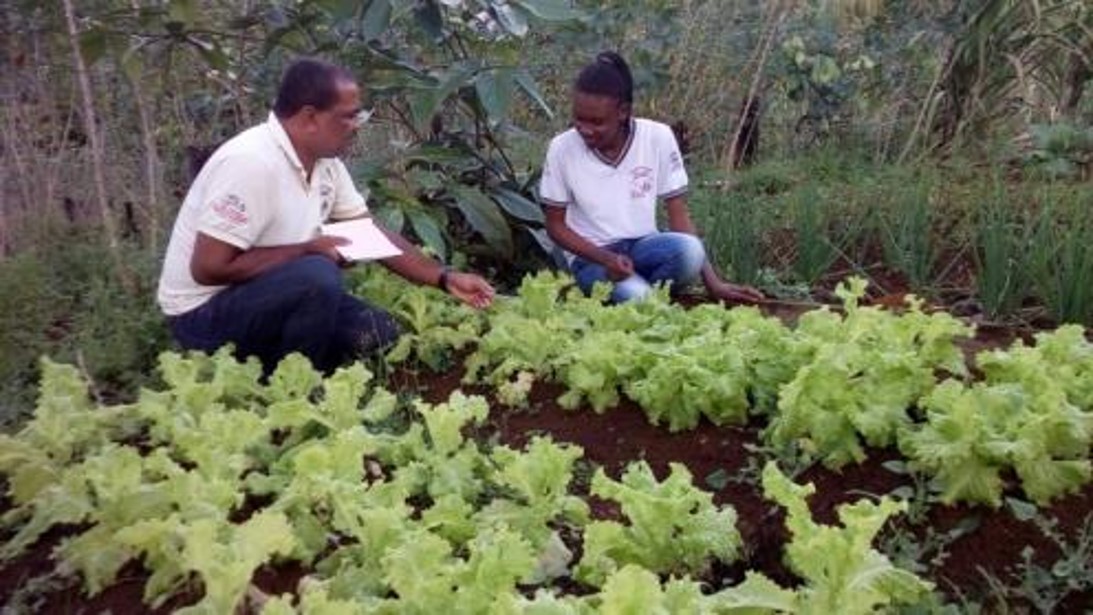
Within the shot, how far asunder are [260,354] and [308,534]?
1.30m

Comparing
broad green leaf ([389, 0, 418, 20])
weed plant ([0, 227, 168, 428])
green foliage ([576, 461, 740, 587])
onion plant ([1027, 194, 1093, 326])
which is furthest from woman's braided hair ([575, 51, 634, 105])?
green foliage ([576, 461, 740, 587])

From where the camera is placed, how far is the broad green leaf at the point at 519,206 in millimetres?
4434

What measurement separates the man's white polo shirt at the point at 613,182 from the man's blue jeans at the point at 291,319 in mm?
945

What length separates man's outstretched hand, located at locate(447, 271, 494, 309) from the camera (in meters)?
3.50

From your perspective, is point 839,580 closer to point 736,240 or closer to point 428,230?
point 428,230

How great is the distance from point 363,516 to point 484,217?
220 cm

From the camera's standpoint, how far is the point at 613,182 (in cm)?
423

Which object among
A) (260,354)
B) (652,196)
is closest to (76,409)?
(260,354)

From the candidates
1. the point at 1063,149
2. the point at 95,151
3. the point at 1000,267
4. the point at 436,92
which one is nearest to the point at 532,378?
the point at 436,92

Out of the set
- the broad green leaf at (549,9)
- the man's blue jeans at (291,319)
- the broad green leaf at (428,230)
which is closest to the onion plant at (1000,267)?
the broad green leaf at (549,9)

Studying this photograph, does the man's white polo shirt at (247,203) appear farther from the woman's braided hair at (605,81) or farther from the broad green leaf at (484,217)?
the woman's braided hair at (605,81)

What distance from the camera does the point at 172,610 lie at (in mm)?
2273

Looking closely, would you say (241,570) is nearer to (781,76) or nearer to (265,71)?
(265,71)

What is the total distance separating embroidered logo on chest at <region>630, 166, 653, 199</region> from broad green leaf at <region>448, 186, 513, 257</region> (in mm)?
478
